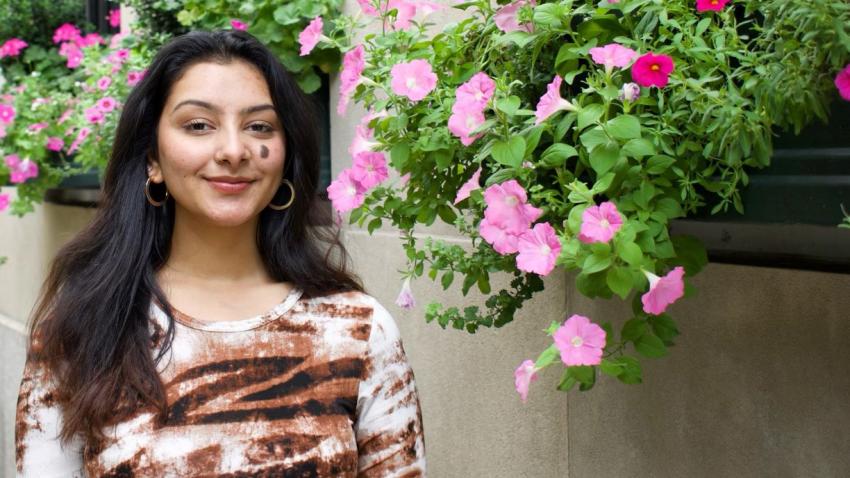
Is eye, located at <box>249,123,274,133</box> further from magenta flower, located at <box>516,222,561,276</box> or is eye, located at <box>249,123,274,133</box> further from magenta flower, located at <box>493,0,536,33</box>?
magenta flower, located at <box>516,222,561,276</box>

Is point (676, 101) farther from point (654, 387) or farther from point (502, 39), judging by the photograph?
point (654, 387)

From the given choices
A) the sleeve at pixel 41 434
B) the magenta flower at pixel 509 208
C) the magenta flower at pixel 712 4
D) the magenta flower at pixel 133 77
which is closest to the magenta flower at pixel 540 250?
the magenta flower at pixel 509 208

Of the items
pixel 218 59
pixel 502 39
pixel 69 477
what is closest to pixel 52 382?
pixel 69 477

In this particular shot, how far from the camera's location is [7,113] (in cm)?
487

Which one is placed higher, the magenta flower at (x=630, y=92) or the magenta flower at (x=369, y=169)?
the magenta flower at (x=630, y=92)

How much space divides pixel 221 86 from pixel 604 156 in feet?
2.58

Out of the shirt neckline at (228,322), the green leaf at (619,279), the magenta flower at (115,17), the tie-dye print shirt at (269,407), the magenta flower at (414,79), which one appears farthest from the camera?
the magenta flower at (115,17)

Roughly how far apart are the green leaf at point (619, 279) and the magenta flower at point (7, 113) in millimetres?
3899

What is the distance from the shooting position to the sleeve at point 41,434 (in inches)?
79.0

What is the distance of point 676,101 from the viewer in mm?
1658

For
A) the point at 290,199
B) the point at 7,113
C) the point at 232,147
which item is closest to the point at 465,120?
the point at 232,147

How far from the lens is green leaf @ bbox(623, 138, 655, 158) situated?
1.60 meters

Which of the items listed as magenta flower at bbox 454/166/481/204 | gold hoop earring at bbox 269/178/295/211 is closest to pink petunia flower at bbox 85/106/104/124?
gold hoop earring at bbox 269/178/295/211

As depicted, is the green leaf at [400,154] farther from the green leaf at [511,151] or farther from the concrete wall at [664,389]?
the concrete wall at [664,389]
